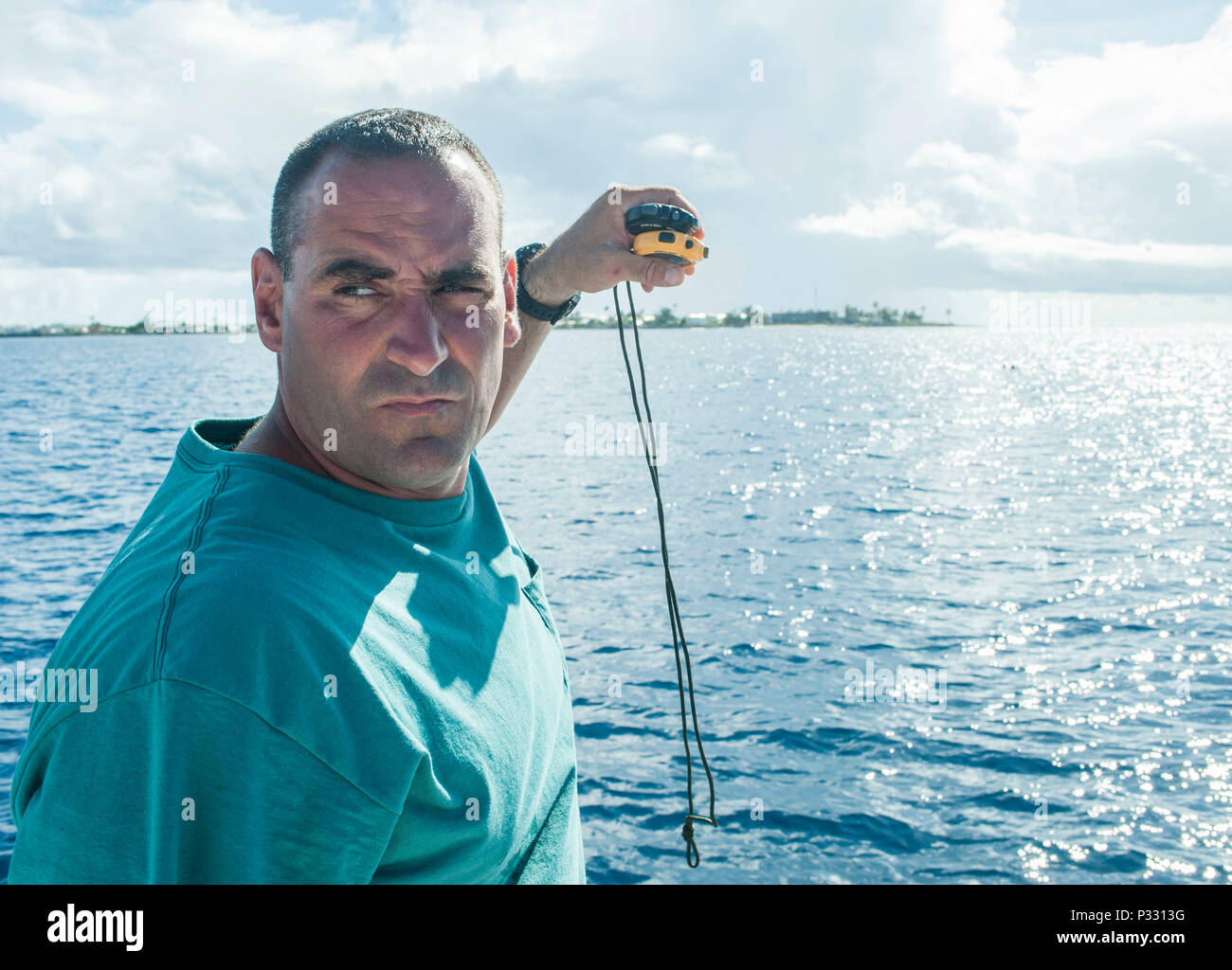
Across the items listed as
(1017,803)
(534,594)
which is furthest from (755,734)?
(534,594)

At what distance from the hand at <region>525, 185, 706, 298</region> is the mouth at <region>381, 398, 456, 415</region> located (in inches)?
41.1

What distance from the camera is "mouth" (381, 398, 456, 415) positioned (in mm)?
2205

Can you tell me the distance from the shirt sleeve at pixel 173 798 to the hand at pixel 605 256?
194 centimetres

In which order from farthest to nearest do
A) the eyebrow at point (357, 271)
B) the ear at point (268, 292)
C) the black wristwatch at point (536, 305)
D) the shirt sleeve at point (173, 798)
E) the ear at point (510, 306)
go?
the black wristwatch at point (536, 305) → the ear at point (510, 306) → the ear at point (268, 292) → the eyebrow at point (357, 271) → the shirt sleeve at point (173, 798)

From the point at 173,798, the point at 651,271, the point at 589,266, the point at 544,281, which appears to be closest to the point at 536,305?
the point at 544,281

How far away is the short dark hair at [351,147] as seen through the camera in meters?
2.21

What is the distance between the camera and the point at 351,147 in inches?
86.8

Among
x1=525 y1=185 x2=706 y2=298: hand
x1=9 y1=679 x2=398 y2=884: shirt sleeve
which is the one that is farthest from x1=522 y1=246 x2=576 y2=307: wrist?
x1=9 y1=679 x2=398 y2=884: shirt sleeve

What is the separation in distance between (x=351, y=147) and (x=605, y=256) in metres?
1.11

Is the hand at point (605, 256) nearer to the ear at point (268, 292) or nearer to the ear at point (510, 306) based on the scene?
the ear at point (510, 306)

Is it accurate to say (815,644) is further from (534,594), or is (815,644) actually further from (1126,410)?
(1126,410)

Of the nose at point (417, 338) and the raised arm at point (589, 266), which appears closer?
the nose at point (417, 338)

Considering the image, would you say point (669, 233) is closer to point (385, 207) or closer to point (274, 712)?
point (385, 207)

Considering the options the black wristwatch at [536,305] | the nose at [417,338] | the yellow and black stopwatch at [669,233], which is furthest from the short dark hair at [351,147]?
the black wristwatch at [536,305]
